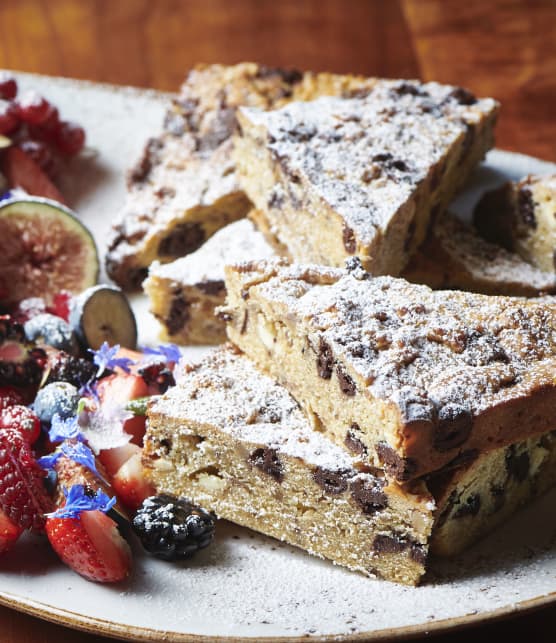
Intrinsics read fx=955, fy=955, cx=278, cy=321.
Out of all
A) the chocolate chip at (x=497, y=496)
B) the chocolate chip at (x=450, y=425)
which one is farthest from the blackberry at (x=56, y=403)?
the chocolate chip at (x=497, y=496)

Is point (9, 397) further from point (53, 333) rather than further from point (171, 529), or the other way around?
point (171, 529)

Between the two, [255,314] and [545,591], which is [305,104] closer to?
[255,314]

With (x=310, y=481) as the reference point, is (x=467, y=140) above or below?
above

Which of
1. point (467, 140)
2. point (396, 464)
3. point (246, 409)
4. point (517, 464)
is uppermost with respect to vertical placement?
point (467, 140)

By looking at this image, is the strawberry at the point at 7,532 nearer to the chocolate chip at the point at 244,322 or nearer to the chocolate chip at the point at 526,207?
the chocolate chip at the point at 244,322

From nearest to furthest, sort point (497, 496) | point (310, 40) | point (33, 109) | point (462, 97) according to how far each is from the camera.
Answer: point (497, 496) < point (462, 97) < point (33, 109) < point (310, 40)

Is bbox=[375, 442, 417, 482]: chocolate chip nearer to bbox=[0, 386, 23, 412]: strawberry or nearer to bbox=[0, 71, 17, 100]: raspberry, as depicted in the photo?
bbox=[0, 386, 23, 412]: strawberry

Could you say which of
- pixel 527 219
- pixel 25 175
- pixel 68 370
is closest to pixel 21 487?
pixel 68 370

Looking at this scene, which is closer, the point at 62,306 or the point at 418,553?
the point at 418,553
